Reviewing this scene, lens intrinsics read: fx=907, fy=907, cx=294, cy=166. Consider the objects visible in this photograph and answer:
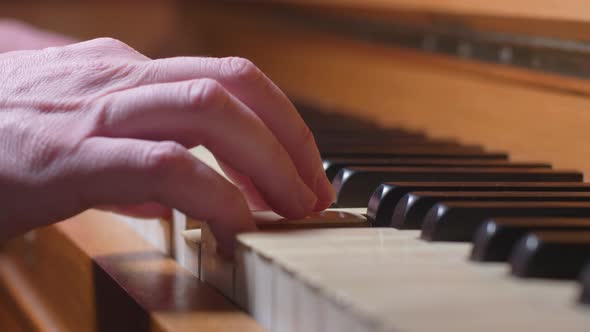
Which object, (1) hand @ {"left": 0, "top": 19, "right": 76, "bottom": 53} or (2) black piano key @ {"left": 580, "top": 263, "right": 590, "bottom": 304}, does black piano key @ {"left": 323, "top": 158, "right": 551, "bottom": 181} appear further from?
(1) hand @ {"left": 0, "top": 19, "right": 76, "bottom": 53}

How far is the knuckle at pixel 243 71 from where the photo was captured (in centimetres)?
82

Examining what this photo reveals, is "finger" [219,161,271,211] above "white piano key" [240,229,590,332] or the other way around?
the other way around

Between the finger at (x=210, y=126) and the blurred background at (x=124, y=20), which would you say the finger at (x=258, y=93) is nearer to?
the finger at (x=210, y=126)

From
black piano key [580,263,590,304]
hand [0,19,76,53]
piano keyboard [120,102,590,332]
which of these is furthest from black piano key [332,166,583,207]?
hand [0,19,76,53]

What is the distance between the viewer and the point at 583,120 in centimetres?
112

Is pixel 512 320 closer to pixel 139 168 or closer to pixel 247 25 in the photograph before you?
pixel 139 168

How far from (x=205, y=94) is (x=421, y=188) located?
226 mm

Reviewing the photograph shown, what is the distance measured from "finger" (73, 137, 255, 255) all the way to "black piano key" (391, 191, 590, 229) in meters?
0.13

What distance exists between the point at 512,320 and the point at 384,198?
0.31 m

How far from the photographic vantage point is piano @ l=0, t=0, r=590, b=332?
1.89ft

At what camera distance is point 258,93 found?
32.2 inches

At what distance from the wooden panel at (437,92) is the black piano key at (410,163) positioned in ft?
0.37

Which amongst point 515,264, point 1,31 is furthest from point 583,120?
point 1,31

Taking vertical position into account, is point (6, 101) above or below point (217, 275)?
above
